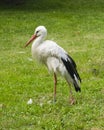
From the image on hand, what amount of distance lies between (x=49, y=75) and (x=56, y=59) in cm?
246

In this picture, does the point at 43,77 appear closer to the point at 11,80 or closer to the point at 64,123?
the point at 11,80

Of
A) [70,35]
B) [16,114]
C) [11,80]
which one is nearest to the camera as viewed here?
[16,114]

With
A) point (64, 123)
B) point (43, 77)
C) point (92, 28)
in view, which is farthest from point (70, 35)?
point (64, 123)

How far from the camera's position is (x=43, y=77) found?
9984 millimetres

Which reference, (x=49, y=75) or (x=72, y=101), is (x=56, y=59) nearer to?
(x=72, y=101)

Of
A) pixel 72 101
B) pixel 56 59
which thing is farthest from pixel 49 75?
pixel 72 101

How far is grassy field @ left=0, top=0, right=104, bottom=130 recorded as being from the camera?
680 cm

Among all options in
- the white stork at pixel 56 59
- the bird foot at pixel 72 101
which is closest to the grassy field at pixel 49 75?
the bird foot at pixel 72 101

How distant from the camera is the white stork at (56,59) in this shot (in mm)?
7656

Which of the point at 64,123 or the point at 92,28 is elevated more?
the point at 92,28

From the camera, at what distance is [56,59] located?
25.6 ft

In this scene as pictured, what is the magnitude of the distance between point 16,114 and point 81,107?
1.10 meters

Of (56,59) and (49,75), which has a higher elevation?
(56,59)

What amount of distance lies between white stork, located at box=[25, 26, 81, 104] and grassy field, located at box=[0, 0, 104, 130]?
1.50ft
